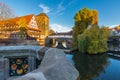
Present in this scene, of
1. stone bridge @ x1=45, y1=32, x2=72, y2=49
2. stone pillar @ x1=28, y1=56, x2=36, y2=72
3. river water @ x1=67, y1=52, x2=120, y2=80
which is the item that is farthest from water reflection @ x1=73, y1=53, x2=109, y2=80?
stone bridge @ x1=45, y1=32, x2=72, y2=49

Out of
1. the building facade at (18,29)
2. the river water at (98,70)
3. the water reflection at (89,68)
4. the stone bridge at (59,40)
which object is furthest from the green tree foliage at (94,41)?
the stone bridge at (59,40)

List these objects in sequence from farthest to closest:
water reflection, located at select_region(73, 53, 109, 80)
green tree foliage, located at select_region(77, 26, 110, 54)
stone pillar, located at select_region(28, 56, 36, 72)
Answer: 1. green tree foliage, located at select_region(77, 26, 110, 54)
2. water reflection, located at select_region(73, 53, 109, 80)
3. stone pillar, located at select_region(28, 56, 36, 72)

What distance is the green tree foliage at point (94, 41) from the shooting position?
17469 millimetres

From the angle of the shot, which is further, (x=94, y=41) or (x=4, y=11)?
(x=4, y=11)

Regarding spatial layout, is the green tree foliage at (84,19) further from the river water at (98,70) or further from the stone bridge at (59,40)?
the river water at (98,70)

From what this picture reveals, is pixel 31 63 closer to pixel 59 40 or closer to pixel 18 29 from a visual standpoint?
pixel 18 29

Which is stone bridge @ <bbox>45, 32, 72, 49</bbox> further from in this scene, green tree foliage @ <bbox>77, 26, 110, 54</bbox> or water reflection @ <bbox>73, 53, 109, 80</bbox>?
water reflection @ <bbox>73, 53, 109, 80</bbox>

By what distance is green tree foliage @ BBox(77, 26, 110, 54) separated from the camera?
688 inches

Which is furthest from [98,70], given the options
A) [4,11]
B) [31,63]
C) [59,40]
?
[4,11]

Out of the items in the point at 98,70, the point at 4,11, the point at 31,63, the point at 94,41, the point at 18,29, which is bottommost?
the point at 98,70

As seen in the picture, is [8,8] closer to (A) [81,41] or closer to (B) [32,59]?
(A) [81,41]

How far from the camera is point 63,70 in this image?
1682 mm

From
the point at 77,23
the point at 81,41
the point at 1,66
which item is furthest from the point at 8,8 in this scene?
the point at 1,66

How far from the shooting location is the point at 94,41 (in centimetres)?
1766
